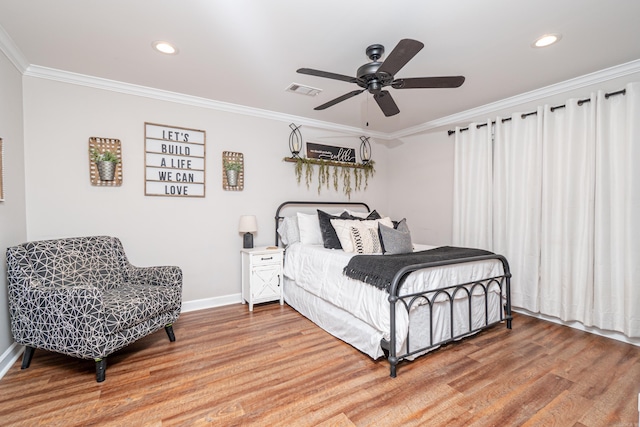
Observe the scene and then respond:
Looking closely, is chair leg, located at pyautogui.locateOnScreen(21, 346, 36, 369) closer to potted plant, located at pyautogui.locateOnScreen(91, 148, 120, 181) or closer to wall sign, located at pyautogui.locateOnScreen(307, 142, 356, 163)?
potted plant, located at pyautogui.locateOnScreen(91, 148, 120, 181)

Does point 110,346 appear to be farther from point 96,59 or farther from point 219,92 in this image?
point 219,92

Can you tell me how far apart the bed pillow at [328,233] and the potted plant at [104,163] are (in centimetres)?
227

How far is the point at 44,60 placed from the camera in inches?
101

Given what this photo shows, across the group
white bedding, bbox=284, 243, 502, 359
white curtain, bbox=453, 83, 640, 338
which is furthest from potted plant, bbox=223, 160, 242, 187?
white curtain, bbox=453, 83, 640, 338

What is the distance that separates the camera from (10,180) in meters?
2.39

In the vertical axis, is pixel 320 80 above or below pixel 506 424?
above

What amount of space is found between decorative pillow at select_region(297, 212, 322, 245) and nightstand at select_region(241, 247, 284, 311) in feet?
1.10

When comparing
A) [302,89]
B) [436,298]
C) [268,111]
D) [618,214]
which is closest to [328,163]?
[268,111]

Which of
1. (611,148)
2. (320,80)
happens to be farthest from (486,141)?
(320,80)

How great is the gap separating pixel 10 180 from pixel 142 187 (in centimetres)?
100

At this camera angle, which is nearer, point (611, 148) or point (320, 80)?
point (611, 148)

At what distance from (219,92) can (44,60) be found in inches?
57.8

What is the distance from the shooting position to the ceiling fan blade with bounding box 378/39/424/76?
65.3 inches

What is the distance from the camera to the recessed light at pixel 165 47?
7.55 ft
